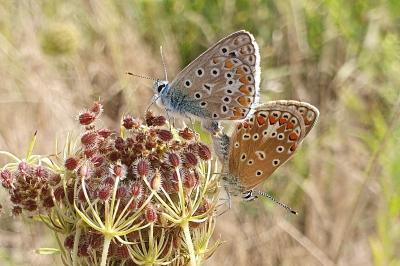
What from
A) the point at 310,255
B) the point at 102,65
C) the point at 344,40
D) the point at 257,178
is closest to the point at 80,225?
the point at 257,178

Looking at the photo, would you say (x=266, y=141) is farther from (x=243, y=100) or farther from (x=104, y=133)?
(x=104, y=133)

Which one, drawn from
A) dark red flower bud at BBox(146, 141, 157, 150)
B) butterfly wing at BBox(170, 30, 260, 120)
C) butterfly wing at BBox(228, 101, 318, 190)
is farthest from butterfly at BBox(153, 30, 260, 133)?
Answer: dark red flower bud at BBox(146, 141, 157, 150)

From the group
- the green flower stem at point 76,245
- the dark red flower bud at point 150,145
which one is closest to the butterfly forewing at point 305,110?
the dark red flower bud at point 150,145

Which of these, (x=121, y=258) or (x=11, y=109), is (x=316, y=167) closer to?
(x=11, y=109)

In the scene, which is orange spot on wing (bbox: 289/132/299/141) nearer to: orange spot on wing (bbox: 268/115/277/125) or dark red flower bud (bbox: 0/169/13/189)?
orange spot on wing (bbox: 268/115/277/125)

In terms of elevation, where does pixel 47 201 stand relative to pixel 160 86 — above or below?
below

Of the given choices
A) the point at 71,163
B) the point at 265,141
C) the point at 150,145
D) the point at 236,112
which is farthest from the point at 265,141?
the point at 71,163
